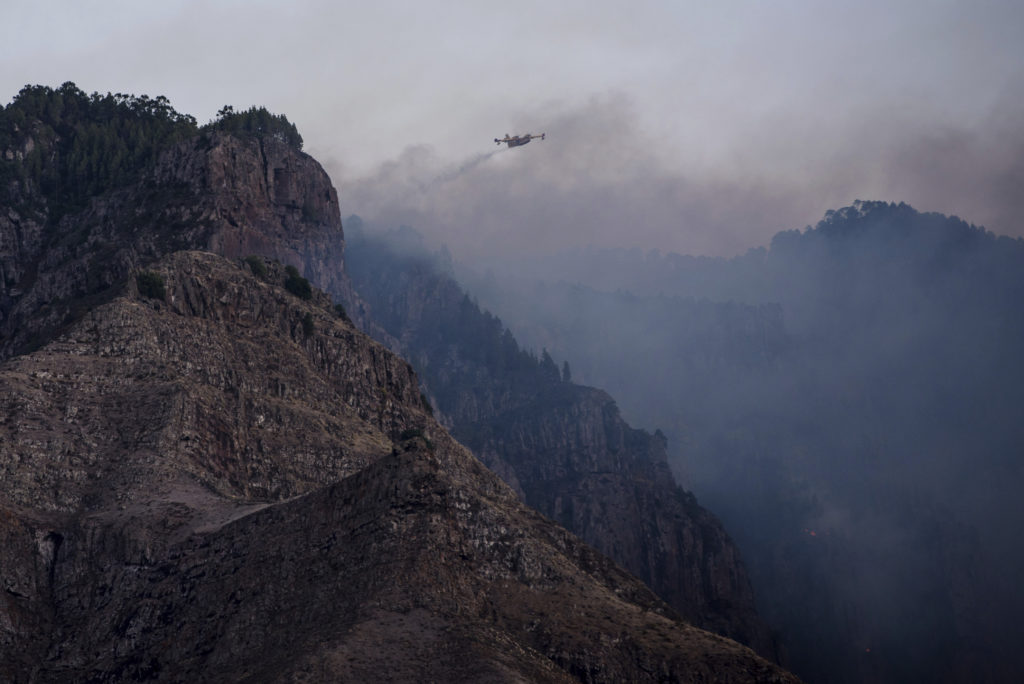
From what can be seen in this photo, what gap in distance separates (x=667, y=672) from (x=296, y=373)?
83.6m

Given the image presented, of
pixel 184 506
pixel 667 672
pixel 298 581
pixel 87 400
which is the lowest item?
pixel 667 672

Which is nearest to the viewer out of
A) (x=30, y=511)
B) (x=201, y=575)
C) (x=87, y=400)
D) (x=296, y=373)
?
(x=201, y=575)

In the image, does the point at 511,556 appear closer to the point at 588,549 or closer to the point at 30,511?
the point at 588,549

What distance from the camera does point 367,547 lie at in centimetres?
12262

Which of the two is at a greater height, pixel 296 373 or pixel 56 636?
pixel 296 373

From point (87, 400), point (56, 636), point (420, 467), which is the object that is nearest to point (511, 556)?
point (420, 467)

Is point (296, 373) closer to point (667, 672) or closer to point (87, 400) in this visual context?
point (87, 400)

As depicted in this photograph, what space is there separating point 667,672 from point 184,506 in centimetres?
6055

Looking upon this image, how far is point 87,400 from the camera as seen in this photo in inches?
6235

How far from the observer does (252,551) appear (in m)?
129

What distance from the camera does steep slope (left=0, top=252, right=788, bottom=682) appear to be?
116 meters

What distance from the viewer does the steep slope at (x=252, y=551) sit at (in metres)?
116

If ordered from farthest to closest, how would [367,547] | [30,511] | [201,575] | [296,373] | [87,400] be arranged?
[296,373], [87,400], [30,511], [201,575], [367,547]

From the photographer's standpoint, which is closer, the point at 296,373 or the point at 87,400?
the point at 87,400
